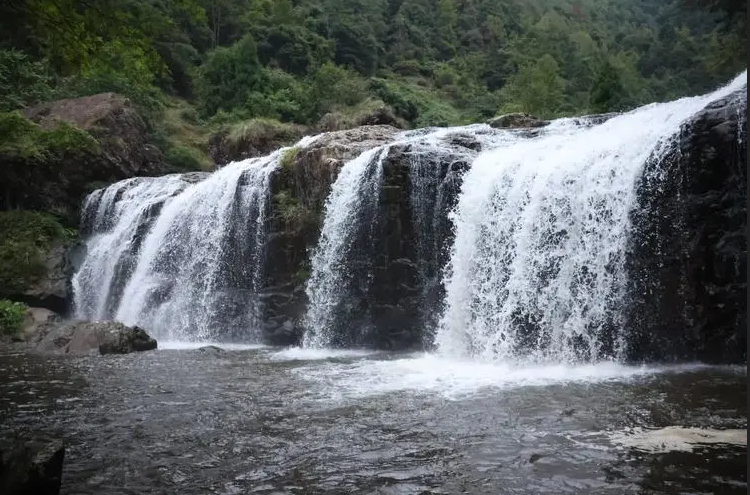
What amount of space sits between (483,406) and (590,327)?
409cm

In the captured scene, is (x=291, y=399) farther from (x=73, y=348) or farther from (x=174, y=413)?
(x=73, y=348)

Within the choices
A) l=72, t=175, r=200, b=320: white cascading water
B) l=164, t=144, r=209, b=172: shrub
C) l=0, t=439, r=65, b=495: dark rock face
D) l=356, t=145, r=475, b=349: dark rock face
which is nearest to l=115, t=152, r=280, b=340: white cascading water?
l=72, t=175, r=200, b=320: white cascading water

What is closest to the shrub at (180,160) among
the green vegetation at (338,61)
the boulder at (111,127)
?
the green vegetation at (338,61)

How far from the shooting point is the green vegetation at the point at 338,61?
6297 mm

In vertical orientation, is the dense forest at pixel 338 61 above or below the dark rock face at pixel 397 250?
above

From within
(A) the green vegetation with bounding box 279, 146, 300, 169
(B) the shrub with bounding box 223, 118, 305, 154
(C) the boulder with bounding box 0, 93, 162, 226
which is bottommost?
(A) the green vegetation with bounding box 279, 146, 300, 169

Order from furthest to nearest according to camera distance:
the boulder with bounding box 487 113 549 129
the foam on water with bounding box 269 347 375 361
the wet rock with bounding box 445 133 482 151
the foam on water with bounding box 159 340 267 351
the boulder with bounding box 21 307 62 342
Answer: the boulder with bounding box 487 113 549 129, the boulder with bounding box 21 307 62 342, the wet rock with bounding box 445 133 482 151, the foam on water with bounding box 159 340 267 351, the foam on water with bounding box 269 347 375 361

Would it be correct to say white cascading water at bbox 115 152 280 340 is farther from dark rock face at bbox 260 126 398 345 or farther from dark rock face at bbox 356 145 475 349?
dark rock face at bbox 356 145 475 349

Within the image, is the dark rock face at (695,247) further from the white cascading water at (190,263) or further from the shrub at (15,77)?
the shrub at (15,77)

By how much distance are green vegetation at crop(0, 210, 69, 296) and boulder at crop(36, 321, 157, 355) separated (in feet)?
21.4

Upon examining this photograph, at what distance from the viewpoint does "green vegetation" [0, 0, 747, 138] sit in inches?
248

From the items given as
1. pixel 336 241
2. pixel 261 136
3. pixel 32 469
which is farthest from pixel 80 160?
pixel 32 469

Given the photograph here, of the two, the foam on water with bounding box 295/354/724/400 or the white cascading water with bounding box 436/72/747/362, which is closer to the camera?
the foam on water with bounding box 295/354/724/400

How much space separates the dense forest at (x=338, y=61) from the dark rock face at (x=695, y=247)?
26.1ft
